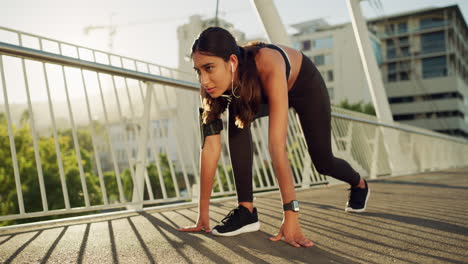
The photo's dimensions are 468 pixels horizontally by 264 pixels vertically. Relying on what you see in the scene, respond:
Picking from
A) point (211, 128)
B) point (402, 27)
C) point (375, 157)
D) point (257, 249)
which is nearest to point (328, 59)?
point (402, 27)

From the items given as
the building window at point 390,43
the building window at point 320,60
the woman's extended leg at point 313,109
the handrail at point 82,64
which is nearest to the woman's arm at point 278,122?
the woman's extended leg at point 313,109

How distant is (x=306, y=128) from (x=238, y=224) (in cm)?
91

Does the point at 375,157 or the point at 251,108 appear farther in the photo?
the point at 375,157

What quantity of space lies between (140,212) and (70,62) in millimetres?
1447

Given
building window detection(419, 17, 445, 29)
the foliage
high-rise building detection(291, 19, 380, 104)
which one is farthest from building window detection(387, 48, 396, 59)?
the foliage

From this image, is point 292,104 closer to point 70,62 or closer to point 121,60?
point 70,62

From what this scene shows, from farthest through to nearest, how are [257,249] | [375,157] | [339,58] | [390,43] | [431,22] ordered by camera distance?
[390,43]
[339,58]
[431,22]
[375,157]
[257,249]

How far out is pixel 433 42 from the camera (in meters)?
79.1

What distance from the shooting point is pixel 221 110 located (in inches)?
121

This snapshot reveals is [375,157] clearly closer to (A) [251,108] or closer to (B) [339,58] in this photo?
(A) [251,108]

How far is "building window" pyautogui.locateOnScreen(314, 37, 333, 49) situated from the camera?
80.5 metres

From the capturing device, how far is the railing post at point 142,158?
443 centimetres

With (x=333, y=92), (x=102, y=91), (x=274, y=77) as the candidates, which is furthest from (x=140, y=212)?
(x=333, y=92)

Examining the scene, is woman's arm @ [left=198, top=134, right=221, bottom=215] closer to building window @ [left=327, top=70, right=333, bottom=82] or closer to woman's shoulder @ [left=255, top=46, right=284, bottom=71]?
woman's shoulder @ [left=255, top=46, right=284, bottom=71]
